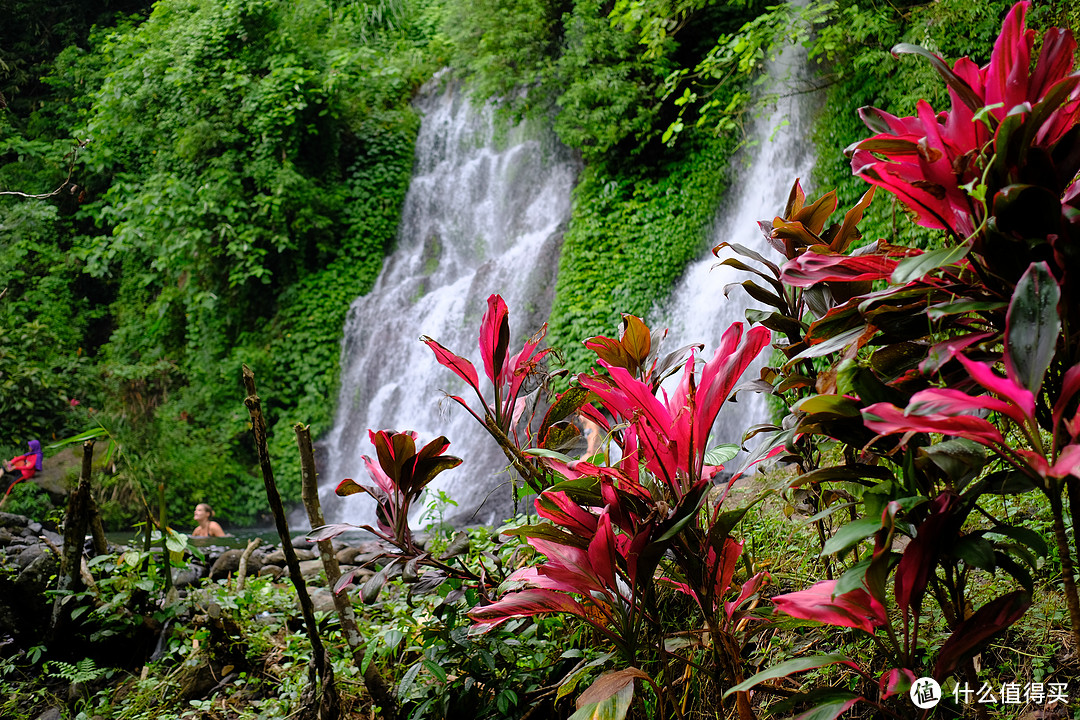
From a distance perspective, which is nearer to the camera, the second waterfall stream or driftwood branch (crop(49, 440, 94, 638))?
driftwood branch (crop(49, 440, 94, 638))

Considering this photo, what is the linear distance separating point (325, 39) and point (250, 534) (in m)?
7.03

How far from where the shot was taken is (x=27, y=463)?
764cm

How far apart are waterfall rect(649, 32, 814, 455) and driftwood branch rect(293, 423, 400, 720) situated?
4.59 metres

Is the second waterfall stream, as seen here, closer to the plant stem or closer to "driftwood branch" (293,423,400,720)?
"driftwood branch" (293,423,400,720)

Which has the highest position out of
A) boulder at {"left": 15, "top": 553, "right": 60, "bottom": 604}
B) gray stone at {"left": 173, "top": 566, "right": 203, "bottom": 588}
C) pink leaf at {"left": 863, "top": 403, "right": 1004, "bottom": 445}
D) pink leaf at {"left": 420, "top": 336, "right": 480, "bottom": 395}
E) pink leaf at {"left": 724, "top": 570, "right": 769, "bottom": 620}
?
pink leaf at {"left": 863, "top": 403, "right": 1004, "bottom": 445}

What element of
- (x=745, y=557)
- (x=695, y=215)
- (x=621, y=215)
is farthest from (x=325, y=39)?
(x=745, y=557)

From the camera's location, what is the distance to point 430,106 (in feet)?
34.5

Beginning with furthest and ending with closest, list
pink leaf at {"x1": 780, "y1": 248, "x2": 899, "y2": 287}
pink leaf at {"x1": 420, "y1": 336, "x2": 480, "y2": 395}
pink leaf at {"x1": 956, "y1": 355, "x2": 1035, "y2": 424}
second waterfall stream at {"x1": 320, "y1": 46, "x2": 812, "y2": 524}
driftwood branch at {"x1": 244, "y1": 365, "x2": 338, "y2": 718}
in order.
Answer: second waterfall stream at {"x1": 320, "y1": 46, "x2": 812, "y2": 524} < driftwood branch at {"x1": 244, "y1": 365, "x2": 338, "y2": 718} < pink leaf at {"x1": 420, "y1": 336, "x2": 480, "y2": 395} < pink leaf at {"x1": 780, "y1": 248, "x2": 899, "y2": 287} < pink leaf at {"x1": 956, "y1": 355, "x2": 1035, "y2": 424}

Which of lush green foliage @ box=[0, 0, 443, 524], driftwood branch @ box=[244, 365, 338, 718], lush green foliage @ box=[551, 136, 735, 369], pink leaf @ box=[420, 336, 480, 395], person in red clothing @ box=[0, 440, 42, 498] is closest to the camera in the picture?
pink leaf @ box=[420, 336, 480, 395]

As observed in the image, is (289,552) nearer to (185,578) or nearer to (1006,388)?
(1006,388)

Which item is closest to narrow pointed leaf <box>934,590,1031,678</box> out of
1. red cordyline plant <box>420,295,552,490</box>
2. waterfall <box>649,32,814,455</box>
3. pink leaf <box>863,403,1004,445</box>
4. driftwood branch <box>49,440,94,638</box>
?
pink leaf <box>863,403,1004,445</box>

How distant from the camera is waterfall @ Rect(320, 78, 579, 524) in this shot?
7.78 meters

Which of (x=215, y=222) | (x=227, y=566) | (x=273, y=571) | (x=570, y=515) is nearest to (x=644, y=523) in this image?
(x=570, y=515)

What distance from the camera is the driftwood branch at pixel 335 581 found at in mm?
1541
